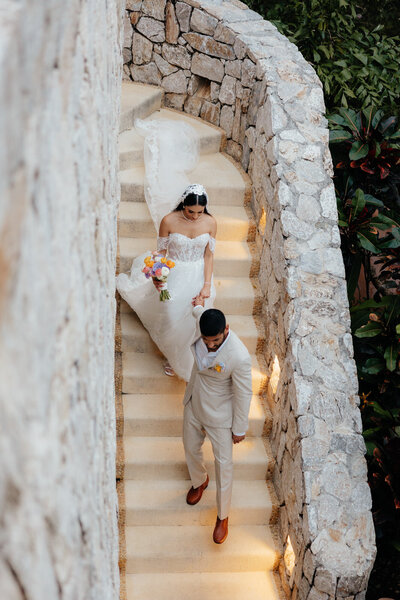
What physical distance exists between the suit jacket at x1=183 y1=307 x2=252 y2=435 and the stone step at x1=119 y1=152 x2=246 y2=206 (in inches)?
91.0

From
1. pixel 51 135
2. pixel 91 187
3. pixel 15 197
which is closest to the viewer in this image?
pixel 15 197

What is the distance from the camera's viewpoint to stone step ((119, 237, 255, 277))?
5.77 meters

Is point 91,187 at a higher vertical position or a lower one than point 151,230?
higher

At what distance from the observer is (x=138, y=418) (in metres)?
5.08

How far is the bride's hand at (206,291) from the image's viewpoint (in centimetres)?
496

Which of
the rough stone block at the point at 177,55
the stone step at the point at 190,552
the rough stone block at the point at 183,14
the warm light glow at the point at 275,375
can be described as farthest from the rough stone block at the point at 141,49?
the stone step at the point at 190,552

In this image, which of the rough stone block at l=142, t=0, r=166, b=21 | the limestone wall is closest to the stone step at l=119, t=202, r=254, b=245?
the rough stone block at l=142, t=0, r=166, b=21

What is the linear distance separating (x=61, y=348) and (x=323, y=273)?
155 inches

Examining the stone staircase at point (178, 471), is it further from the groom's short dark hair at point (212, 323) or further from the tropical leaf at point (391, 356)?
the groom's short dark hair at point (212, 323)

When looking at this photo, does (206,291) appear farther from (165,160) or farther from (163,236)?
(165,160)

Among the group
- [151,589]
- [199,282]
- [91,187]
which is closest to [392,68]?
[199,282]

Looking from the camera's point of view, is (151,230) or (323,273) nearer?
(323,273)

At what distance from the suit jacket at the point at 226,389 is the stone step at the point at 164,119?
267 centimetres

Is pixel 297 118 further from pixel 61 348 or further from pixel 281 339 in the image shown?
pixel 61 348
